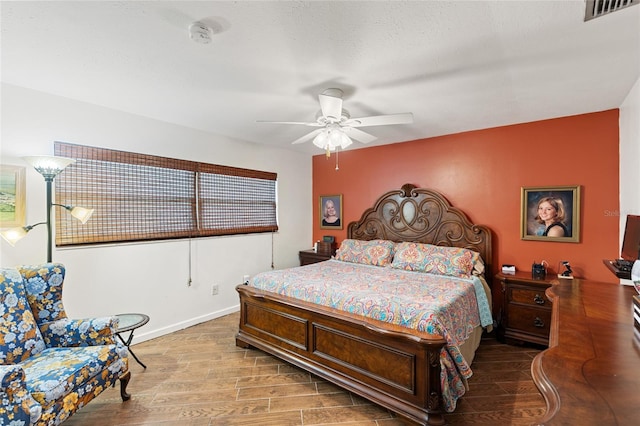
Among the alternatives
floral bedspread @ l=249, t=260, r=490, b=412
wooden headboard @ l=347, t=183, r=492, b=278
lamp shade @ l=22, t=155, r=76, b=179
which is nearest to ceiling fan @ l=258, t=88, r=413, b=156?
floral bedspread @ l=249, t=260, r=490, b=412

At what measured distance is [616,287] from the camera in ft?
7.43

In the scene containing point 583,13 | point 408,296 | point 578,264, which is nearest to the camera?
point 583,13

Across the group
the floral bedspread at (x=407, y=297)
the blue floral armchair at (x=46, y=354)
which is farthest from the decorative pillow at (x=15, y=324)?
the floral bedspread at (x=407, y=297)

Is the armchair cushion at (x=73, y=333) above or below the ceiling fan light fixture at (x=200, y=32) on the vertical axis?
below

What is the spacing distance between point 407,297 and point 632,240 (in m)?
1.71

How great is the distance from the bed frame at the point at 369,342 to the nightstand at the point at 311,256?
5.38ft

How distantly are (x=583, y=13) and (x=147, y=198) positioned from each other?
404cm

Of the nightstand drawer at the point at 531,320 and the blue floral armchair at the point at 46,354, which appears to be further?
the nightstand drawer at the point at 531,320

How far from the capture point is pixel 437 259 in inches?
136

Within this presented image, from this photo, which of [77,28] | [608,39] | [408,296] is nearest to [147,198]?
[77,28]

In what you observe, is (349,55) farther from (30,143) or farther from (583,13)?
(30,143)

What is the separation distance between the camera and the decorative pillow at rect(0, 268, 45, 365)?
1.90 m

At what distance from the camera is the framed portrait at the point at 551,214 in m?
3.16

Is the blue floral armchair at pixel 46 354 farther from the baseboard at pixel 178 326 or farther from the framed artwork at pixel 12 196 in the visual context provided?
the baseboard at pixel 178 326
